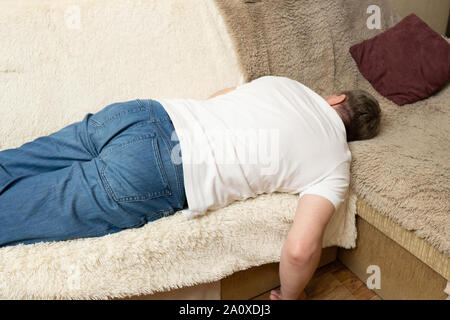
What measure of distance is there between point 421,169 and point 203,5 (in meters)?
1.02

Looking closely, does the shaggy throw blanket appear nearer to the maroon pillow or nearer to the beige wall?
the maroon pillow

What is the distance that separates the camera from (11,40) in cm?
122

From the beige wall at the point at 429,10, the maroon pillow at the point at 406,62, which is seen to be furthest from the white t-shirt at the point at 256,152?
the beige wall at the point at 429,10

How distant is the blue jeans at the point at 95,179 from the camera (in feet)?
2.96

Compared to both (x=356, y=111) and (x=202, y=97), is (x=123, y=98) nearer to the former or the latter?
(x=202, y=97)

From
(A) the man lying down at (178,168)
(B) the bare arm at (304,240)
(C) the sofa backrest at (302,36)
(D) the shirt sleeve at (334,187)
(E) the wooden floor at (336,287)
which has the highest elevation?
(C) the sofa backrest at (302,36)

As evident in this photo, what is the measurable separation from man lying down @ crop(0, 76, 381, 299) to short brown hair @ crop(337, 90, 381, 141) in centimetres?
9

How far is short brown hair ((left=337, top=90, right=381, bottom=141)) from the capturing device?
3.84ft

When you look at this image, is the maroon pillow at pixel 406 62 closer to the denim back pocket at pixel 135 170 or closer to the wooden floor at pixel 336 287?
the wooden floor at pixel 336 287

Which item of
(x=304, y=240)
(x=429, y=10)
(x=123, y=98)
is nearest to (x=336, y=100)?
(x=304, y=240)

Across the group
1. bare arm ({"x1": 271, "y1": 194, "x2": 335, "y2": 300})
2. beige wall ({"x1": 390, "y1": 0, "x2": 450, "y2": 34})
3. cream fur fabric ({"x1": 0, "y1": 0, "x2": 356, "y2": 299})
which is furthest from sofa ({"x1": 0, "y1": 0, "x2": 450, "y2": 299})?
beige wall ({"x1": 390, "y1": 0, "x2": 450, "y2": 34})

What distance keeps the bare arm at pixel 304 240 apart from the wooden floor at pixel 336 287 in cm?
31
